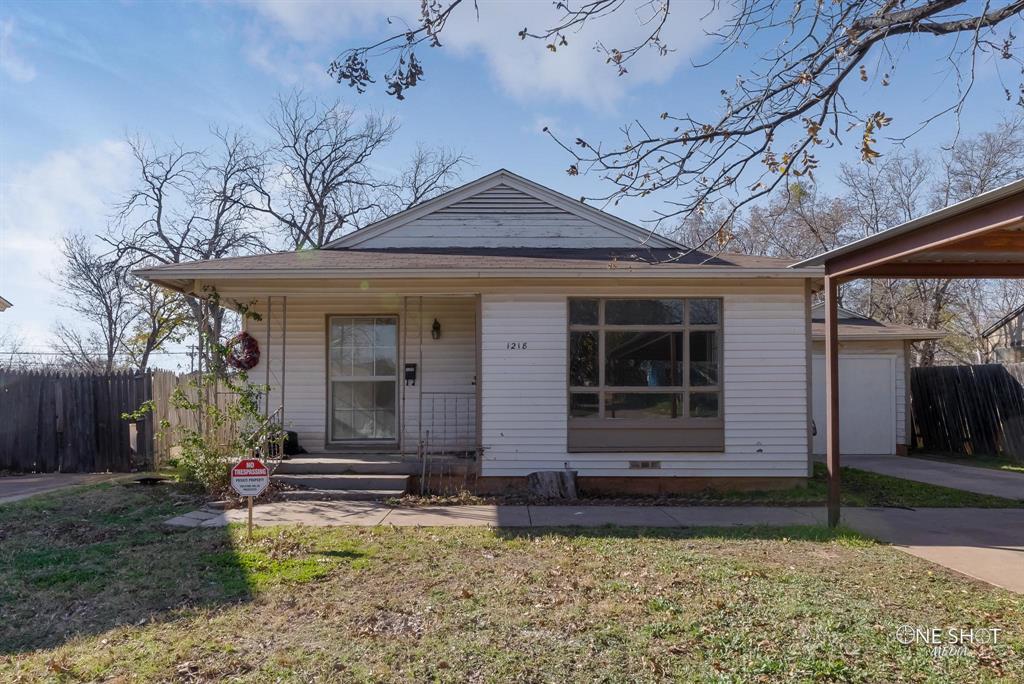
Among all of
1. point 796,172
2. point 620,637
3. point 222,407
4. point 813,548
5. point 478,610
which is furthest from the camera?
Answer: point 222,407

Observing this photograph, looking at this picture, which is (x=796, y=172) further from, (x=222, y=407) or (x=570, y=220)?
(x=222, y=407)

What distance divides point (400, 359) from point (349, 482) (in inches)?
91.0

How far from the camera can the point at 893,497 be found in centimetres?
929

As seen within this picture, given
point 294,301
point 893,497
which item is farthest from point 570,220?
point 893,497

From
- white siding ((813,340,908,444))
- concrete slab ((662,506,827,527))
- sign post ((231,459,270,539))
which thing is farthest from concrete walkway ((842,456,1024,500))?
sign post ((231,459,270,539))

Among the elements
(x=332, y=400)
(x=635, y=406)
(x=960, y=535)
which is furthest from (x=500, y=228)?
(x=960, y=535)

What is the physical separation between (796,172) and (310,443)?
820 centimetres

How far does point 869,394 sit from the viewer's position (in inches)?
570

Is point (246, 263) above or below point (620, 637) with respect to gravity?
above

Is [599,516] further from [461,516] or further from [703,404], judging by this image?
[703,404]

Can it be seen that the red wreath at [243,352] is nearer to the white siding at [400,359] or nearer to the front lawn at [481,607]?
the white siding at [400,359]

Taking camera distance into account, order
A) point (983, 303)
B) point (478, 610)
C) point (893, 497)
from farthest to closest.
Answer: point (983, 303), point (893, 497), point (478, 610)

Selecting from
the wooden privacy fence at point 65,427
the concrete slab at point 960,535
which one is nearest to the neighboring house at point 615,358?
the concrete slab at point 960,535

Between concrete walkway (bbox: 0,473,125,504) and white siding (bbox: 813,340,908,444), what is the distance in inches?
529
